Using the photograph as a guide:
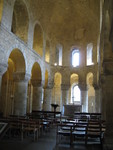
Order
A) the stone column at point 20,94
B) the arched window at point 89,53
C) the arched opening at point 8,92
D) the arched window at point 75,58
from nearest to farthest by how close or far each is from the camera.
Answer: the stone column at point 20,94 → the arched opening at point 8,92 → the arched window at point 89,53 → the arched window at point 75,58

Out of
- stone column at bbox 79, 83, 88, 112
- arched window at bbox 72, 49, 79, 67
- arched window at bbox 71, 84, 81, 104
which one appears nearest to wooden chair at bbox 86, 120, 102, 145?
stone column at bbox 79, 83, 88, 112

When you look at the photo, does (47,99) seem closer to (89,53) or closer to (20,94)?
(20,94)

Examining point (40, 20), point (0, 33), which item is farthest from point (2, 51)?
point (40, 20)

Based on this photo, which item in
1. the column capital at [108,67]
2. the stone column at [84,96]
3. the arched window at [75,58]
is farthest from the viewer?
the arched window at [75,58]

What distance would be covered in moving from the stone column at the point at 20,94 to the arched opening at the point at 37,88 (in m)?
4.26

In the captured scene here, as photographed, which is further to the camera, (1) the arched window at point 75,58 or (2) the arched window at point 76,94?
(2) the arched window at point 76,94

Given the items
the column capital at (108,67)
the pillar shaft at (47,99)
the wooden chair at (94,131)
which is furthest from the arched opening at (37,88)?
the column capital at (108,67)

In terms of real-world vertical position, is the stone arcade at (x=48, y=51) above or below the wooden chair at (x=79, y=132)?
above

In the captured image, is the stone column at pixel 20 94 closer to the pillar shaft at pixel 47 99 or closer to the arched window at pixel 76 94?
the pillar shaft at pixel 47 99

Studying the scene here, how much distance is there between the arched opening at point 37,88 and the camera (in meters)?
20.4

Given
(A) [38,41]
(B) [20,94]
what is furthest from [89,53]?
(B) [20,94]

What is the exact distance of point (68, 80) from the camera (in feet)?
81.5

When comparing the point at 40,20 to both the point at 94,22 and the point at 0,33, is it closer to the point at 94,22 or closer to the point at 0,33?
the point at 94,22

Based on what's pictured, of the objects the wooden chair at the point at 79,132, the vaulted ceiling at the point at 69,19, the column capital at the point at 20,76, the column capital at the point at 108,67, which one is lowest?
the wooden chair at the point at 79,132
